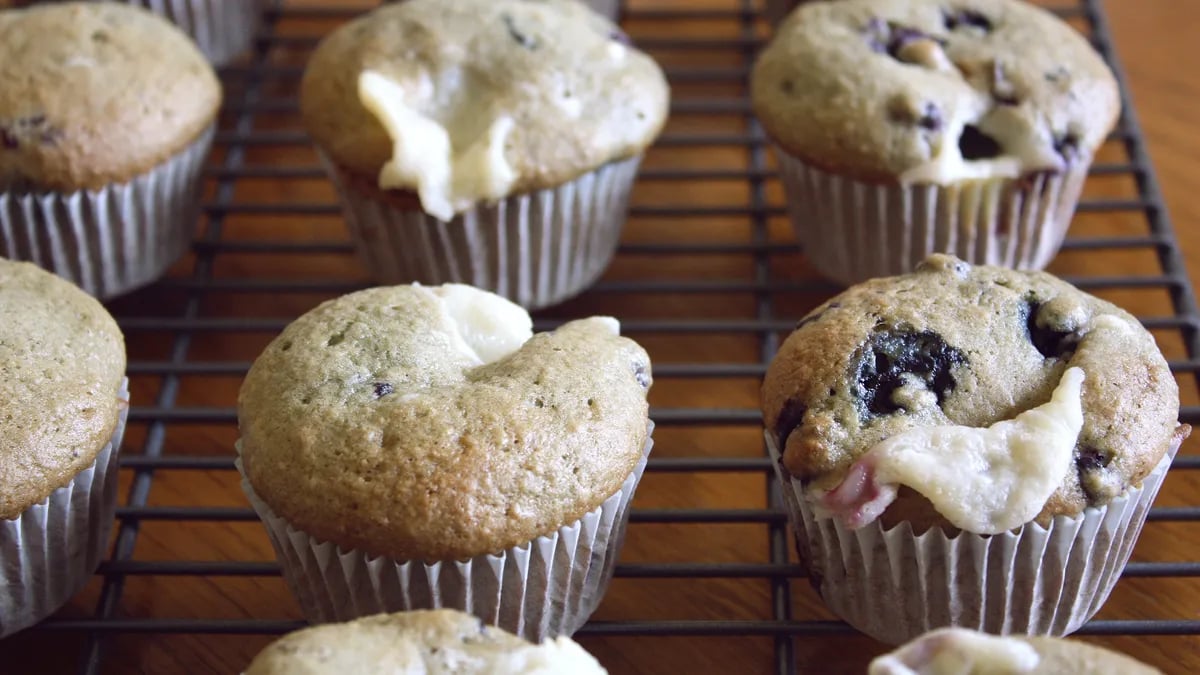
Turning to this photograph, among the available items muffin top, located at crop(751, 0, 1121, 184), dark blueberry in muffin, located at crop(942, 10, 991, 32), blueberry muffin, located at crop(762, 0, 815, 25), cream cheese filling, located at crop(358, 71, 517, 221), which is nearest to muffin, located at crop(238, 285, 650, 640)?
cream cheese filling, located at crop(358, 71, 517, 221)

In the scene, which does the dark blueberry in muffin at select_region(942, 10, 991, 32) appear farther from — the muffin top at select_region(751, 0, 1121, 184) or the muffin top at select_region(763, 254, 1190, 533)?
the muffin top at select_region(763, 254, 1190, 533)

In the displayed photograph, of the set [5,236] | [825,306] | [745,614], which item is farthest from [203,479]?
[825,306]

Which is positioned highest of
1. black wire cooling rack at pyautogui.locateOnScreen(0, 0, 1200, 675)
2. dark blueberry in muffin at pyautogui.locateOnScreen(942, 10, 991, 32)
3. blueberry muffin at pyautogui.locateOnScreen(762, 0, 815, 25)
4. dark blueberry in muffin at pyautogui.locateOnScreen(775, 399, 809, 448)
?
dark blueberry in muffin at pyautogui.locateOnScreen(942, 10, 991, 32)

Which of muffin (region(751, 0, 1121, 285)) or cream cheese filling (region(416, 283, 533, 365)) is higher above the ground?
muffin (region(751, 0, 1121, 285))

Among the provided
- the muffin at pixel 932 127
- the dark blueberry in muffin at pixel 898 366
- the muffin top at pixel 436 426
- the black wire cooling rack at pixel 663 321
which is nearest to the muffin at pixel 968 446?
the dark blueberry in muffin at pixel 898 366

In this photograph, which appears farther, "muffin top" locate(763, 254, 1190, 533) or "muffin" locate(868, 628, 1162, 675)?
"muffin top" locate(763, 254, 1190, 533)

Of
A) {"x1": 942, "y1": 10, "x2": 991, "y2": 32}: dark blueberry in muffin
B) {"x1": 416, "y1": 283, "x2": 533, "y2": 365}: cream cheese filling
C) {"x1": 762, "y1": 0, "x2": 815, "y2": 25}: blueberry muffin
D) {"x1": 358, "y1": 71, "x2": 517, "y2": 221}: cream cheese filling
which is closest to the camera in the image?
{"x1": 416, "y1": 283, "x2": 533, "y2": 365}: cream cheese filling
